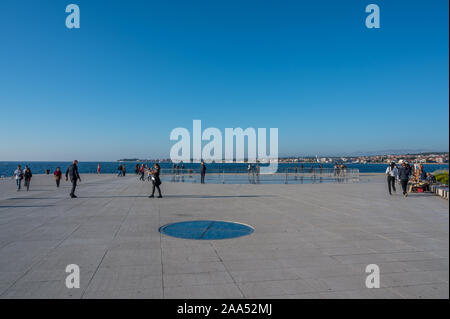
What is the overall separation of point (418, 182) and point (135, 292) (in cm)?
1737

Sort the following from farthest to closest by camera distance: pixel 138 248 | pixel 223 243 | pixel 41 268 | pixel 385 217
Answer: pixel 385 217
pixel 223 243
pixel 138 248
pixel 41 268

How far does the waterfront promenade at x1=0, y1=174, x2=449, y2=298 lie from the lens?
400 centimetres

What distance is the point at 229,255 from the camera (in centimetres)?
553

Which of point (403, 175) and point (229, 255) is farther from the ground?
point (403, 175)

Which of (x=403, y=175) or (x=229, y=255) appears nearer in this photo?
(x=229, y=255)

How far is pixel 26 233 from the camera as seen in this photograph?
712cm

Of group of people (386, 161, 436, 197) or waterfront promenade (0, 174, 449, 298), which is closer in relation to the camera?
waterfront promenade (0, 174, 449, 298)

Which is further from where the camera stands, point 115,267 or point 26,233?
point 26,233

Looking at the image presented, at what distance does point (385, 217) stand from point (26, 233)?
10.2 m

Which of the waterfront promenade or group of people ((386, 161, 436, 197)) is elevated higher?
group of people ((386, 161, 436, 197))

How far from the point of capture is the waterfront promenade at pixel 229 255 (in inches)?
157
